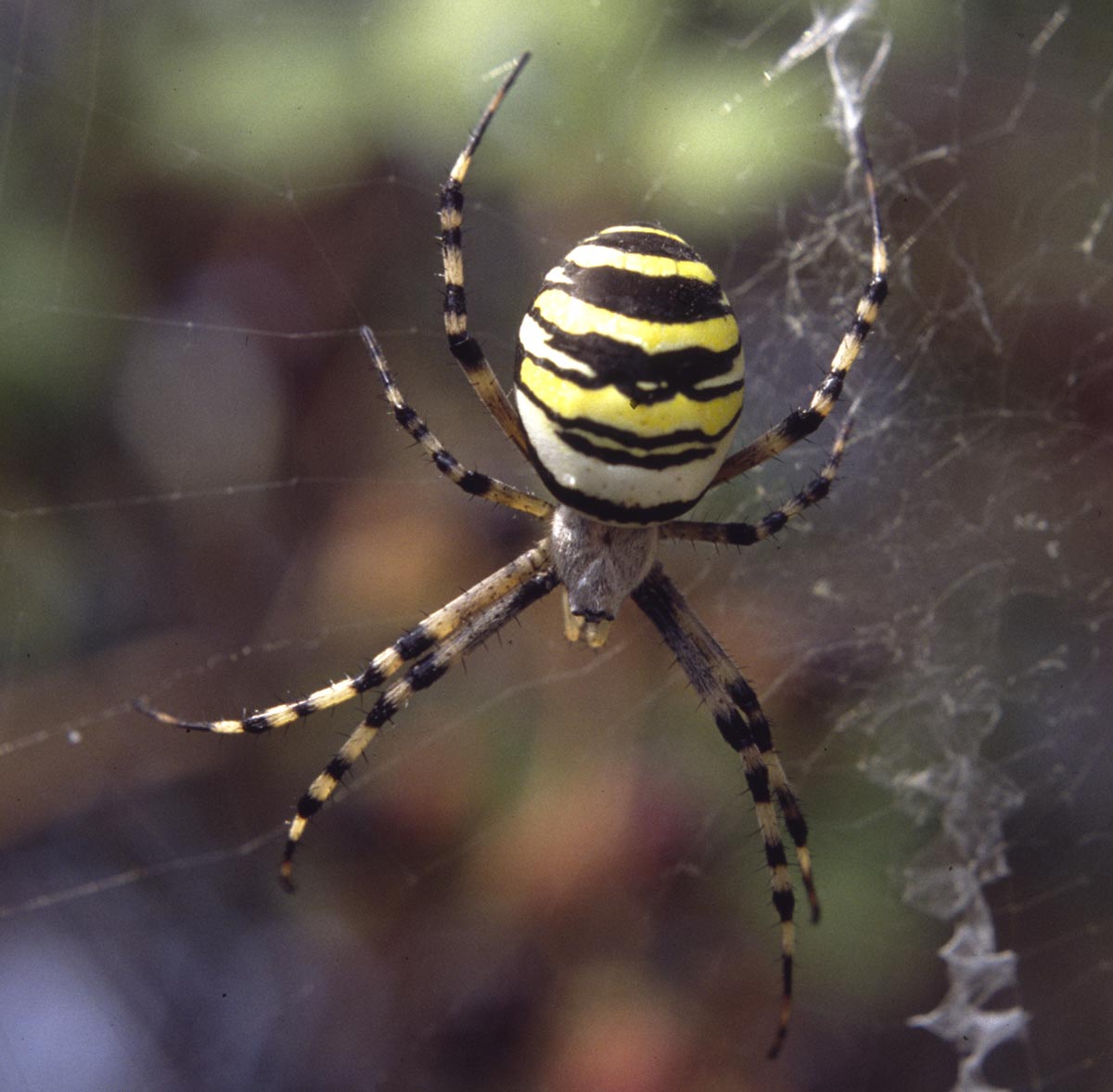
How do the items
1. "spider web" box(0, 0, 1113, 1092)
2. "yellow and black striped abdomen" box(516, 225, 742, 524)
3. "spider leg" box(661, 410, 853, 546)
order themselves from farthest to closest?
"spider web" box(0, 0, 1113, 1092) → "spider leg" box(661, 410, 853, 546) → "yellow and black striped abdomen" box(516, 225, 742, 524)

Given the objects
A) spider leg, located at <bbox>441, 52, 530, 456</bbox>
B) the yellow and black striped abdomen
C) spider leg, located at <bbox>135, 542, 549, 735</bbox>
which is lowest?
spider leg, located at <bbox>135, 542, 549, 735</bbox>

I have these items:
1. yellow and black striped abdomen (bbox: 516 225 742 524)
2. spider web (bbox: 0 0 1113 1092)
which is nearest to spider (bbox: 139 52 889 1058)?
yellow and black striped abdomen (bbox: 516 225 742 524)

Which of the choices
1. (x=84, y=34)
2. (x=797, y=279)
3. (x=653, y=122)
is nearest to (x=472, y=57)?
(x=653, y=122)

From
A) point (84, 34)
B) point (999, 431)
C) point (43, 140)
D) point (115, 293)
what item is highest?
point (84, 34)

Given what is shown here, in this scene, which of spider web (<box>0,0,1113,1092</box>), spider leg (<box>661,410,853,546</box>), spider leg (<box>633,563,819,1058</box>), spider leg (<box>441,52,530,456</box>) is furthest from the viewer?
spider web (<box>0,0,1113,1092</box>)

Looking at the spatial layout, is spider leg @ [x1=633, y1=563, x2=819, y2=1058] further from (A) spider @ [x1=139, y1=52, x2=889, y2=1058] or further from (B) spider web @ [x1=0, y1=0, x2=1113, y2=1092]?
(B) spider web @ [x1=0, y1=0, x2=1113, y2=1092]

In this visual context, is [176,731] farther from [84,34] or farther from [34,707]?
[84,34]

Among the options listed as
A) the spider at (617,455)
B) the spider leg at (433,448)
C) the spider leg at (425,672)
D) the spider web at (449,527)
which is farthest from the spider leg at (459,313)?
the spider web at (449,527)

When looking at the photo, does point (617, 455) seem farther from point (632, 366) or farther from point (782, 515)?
point (782, 515)
